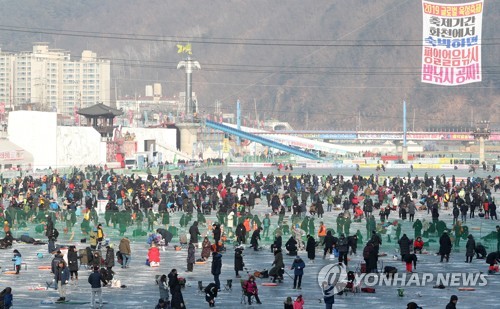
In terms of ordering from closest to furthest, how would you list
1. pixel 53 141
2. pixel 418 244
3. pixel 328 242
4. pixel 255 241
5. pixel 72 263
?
pixel 72 263, pixel 328 242, pixel 418 244, pixel 255 241, pixel 53 141

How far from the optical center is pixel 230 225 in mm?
38750

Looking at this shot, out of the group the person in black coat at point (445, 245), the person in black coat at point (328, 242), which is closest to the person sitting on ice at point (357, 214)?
the person in black coat at point (328, 242)

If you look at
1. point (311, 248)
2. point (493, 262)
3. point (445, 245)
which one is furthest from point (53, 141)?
point (493, 262)

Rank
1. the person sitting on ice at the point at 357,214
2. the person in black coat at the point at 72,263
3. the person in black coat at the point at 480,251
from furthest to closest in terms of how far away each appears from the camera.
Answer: the person sitting on ice at the point at 357,214
the person in black coat at the point at 480,251
the person in black coat at the point at 72,263

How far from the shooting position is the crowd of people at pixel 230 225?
3012 centimetres

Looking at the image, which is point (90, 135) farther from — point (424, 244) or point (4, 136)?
point (424, 244)

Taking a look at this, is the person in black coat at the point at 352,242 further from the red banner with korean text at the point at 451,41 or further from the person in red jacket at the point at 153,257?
the red banner with korean text at the point at 451,41

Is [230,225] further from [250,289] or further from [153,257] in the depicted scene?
[250,289]

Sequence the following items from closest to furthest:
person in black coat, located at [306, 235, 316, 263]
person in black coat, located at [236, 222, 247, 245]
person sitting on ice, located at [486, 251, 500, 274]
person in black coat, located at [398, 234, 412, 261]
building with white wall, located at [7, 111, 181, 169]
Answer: person sitting on ice, located at [486, 251, 500, 274]
person in black coat, located at [398, 234, 412, 261]
person in black coat, located at [306, 235, 316, 263]
person in black coat, located at [236, 222, 247, 245]
building with white wall, located at [7, 111, 181, 169]

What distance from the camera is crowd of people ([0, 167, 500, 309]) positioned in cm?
3012

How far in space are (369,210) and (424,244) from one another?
7896mm

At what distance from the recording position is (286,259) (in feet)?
113

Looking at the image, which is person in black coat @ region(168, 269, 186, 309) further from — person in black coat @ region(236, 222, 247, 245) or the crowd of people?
person in black coat @ region(236, 222, 247, 245)

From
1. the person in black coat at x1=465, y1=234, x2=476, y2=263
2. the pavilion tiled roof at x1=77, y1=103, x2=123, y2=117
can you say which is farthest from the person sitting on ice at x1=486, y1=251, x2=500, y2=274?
the pavilion tiled roof at x1=77, y1=103, x2=123, y2=117
